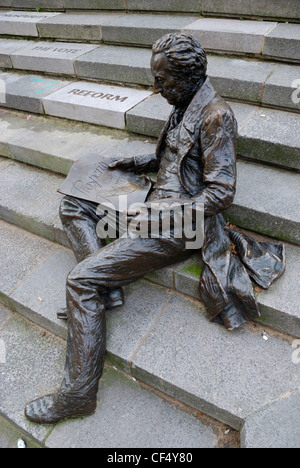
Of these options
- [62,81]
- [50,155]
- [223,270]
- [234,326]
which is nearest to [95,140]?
[50,155]

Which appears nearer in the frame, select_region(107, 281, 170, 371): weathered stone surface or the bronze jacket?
the bronze jacket

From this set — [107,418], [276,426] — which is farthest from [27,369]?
[276,426]

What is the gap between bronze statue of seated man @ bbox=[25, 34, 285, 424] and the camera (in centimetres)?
236

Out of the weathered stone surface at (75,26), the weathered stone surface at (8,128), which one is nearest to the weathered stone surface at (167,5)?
the weathered stone surface at (75,26)

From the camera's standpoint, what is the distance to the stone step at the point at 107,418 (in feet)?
7.99

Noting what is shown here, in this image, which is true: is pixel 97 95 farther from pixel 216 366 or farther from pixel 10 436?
pixel 10 436

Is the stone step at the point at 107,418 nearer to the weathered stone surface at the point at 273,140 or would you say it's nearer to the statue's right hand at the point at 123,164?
the statue's right hand at the point at 123,164

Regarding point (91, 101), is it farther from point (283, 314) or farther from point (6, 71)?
point (283, 314)

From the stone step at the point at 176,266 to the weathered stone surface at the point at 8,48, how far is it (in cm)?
215

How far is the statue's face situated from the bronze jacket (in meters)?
0.13

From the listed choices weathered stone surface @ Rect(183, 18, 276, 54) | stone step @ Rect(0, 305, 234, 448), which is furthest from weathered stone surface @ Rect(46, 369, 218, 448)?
weathered stone surface @ Rect(183, 18, 276, 54)

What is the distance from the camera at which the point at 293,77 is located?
3795 mm

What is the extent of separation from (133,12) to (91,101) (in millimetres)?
2119

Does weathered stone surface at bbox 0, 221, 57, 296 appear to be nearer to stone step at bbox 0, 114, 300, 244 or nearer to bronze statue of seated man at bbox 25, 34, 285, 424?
stone step at bbox 0, 114, 300, 244
